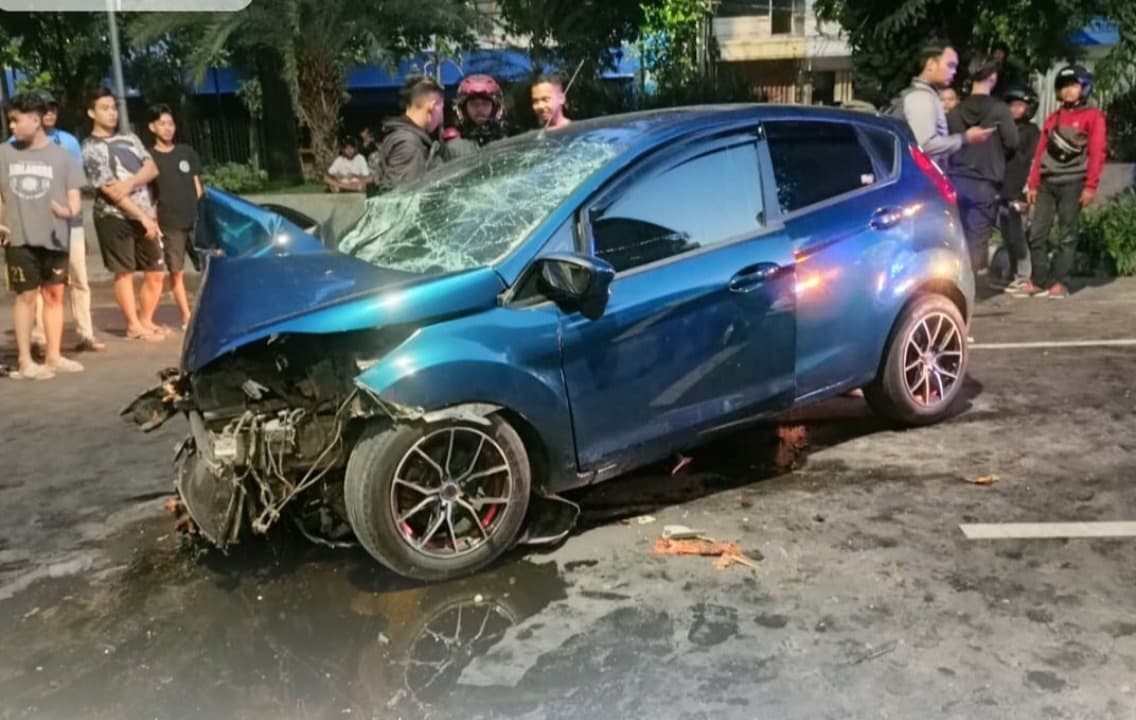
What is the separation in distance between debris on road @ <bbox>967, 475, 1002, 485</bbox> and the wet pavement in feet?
0.15

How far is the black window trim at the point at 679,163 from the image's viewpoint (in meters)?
4.19

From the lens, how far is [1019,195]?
9.35 metres

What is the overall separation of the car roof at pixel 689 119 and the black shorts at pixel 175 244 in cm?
463

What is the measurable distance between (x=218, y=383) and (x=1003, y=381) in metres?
4.69

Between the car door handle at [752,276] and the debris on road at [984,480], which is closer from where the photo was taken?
the car door handle at [752,276]

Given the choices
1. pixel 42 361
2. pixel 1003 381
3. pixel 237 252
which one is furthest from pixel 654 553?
Answer: pixel 42 361

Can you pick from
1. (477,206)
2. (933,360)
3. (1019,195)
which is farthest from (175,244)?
(1019,195)

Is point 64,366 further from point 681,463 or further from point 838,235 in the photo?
point 838,235

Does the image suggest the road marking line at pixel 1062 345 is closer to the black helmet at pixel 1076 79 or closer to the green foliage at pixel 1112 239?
the black helmet at pixel 1076 79

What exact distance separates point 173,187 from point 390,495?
5533 millimetres

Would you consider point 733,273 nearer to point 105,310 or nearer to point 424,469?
point 424,469

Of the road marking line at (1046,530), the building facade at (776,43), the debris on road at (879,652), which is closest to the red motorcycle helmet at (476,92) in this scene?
the road marking line at (1046,530)

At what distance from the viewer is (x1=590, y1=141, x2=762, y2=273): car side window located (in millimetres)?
4254

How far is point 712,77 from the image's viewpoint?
16172mm
